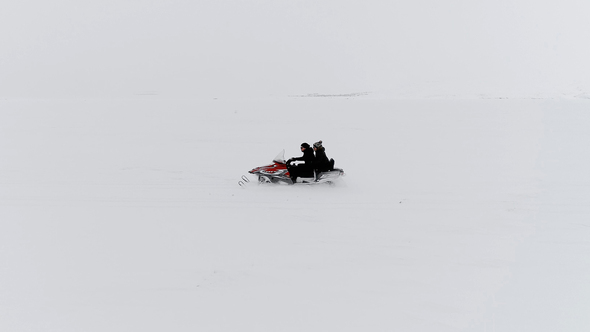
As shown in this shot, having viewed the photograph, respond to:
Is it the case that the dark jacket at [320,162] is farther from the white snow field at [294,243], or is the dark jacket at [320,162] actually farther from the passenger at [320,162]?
the white snow field at [294,243]

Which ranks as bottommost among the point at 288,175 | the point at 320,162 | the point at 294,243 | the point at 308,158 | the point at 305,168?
the point at 294,243

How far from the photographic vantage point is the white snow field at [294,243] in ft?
14.5

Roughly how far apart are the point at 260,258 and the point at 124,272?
1.65 metres

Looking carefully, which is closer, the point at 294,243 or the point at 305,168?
the point at 294,243

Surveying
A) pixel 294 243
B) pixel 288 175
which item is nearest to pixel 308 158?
pixel 288 175

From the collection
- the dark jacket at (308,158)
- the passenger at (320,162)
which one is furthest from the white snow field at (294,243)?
the dark jacket at (308,158)

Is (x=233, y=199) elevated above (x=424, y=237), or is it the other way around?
(x=233, y=199)

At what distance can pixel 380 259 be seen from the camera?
5.73 m

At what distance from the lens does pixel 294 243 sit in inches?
247

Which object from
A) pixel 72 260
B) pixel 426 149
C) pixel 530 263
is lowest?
pixel 530 263

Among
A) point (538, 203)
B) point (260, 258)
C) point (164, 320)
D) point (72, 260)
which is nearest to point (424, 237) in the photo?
point (260, 258)

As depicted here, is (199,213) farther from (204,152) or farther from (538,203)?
(204,152)

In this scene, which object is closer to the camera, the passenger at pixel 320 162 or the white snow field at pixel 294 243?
the white snow field at pixel 294 243

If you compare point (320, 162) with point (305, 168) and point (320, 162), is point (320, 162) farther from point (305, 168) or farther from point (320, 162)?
point (305, 168)
